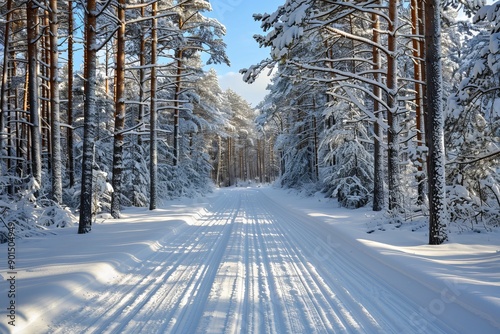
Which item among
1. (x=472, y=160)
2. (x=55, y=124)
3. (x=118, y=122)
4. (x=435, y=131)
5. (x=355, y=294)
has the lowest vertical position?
(x=355, y=294)

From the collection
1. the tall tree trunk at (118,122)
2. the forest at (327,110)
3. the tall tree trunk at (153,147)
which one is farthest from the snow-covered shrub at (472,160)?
the tall tree trunk at (153,147)

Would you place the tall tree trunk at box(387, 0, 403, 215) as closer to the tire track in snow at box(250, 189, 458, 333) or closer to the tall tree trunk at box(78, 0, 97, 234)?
the tire track in snow at box(250, 189, 458, 333)

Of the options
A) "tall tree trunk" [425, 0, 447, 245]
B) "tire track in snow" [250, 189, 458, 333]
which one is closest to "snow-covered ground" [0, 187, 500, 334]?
"tire track in snow" [250, 189, 458, 333]

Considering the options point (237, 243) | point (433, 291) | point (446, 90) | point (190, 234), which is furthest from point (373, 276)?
point (446, 90)

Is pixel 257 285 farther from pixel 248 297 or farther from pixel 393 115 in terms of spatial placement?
pixel 393 115

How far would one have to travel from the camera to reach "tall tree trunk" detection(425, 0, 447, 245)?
6.21 metres

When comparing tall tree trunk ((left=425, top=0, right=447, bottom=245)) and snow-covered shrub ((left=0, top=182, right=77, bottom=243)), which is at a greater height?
tall tree trunk ((left=425, top=0, right=447, bottom=245))

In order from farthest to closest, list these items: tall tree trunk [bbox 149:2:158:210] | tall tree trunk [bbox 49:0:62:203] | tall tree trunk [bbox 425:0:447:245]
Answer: tall tree trunk [bbox 149:2:158:210]
tall tree trunk [bbox 49:0:62:203]
tall tree trunk [bbox 425:0:447:245]

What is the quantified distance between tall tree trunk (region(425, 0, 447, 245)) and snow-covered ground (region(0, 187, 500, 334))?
0.49 metres

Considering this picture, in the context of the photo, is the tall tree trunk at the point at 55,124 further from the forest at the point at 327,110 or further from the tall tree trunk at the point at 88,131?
the tall tree trunk at the point at 88,131

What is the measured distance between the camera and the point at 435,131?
632cm

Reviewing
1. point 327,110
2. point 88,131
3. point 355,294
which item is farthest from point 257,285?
point 327,110

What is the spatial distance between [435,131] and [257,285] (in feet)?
16.7

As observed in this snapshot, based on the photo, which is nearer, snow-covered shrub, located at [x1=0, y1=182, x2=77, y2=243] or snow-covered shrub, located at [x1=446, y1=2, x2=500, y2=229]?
snow-covered shrub, located at [x1=446, y1=2, x2=500, y2=229]
